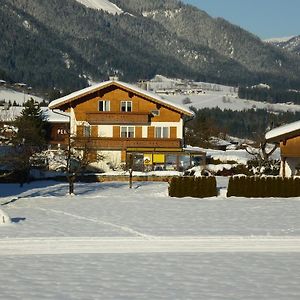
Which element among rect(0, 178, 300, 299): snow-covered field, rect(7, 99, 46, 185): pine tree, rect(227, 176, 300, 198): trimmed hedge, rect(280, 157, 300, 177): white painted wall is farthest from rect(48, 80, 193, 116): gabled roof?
rect(0, 178, 300, 299): snow-covered field

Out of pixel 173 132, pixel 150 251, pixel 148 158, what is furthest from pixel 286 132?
pixel 150 251

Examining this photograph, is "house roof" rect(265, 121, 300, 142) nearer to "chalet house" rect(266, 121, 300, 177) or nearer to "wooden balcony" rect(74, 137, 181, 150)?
"chalet house" rect(266, 121, 300, 177)

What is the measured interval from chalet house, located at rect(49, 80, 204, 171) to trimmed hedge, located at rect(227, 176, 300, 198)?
18615 millimetres

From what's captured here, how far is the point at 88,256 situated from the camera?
50.4 ft

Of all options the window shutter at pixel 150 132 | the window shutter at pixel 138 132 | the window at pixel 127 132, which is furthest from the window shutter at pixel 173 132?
the window at pixel 127 132

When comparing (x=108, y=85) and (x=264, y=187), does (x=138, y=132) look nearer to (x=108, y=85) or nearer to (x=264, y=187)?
(x=108, y=85)

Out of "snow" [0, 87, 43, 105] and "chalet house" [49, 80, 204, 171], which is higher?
"snow" [0, 87, 43, 105]

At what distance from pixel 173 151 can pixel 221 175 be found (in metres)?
5.60

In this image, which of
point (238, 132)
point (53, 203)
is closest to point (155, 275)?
point (53, 203)

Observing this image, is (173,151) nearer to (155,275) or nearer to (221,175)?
(221,175)

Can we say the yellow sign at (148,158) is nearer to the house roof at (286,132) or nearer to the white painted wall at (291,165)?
the white painted wall at (291,165)

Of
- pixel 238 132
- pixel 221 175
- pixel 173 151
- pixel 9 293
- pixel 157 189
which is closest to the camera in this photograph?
pixel 9 293

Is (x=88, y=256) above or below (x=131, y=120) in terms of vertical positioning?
below

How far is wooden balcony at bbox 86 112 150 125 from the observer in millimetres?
51906
